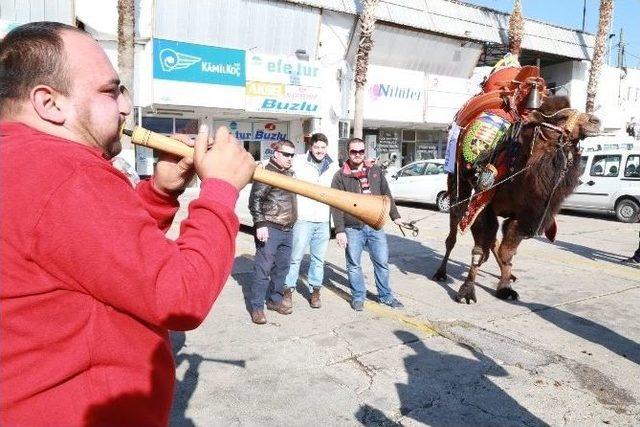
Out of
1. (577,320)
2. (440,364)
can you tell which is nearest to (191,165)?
(440,364)

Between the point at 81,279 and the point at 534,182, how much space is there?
16.6 ft

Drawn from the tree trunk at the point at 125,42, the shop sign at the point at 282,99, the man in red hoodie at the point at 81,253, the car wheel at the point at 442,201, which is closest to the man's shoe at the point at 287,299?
the man in red hoodie at the point at 81,253

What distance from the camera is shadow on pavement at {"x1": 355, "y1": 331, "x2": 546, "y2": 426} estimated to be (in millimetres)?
3352

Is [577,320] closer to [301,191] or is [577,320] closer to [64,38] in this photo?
[301,191]

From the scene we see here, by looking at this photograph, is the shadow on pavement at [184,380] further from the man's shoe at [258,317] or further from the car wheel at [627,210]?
the car wheel at [627,210]

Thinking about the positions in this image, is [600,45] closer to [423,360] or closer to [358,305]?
[358,305]

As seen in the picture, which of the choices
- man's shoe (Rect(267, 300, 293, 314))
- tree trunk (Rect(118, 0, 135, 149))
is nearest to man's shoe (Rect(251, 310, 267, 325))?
man's shoe (Rect(267, 300, 293, 314))

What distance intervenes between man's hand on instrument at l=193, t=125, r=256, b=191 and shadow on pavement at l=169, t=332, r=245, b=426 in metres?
2.25

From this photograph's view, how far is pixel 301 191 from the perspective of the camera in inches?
65.1

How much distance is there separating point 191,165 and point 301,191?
36cm

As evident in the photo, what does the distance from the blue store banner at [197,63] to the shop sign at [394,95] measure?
20.3 ft

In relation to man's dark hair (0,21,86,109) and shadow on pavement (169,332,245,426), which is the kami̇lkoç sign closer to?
shadow on pavement (169,332,245,426)

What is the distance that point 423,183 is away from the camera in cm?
1636

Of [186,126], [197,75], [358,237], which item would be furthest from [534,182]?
[186,126]
